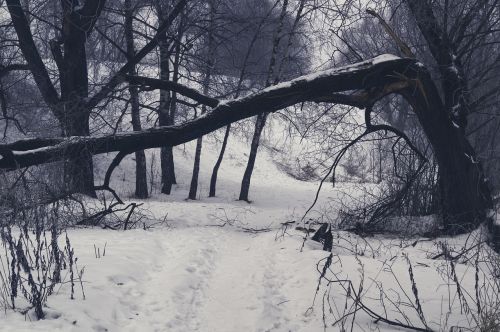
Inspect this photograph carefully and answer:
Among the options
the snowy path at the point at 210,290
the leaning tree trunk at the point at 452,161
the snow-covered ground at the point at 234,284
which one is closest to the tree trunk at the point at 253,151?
the snow-covered ground at the point at 234,284

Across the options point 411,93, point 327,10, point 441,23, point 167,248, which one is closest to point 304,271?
point 167,248

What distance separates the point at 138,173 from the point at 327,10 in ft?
33.4

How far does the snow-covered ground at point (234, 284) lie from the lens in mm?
4078

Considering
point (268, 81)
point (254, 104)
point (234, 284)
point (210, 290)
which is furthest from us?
point (268, 81)

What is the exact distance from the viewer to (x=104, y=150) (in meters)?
8.04

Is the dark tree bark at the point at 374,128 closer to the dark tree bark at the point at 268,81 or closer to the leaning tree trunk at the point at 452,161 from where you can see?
the leaning tree trunk at the point at 452,161

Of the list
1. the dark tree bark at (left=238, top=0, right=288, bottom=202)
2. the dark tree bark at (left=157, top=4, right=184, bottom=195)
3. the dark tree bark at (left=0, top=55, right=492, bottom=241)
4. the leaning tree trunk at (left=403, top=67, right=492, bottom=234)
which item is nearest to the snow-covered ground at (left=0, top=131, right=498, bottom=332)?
the leaning tree trunk at (left=403, top=67, right=492, bottom=234)

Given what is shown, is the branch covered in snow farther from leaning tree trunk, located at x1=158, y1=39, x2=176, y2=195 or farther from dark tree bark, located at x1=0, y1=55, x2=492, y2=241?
leaning tree trunk, located at x1=158, y1=39, x2=176, y2=195

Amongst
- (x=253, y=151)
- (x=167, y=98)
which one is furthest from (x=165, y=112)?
(x=253, y=151)

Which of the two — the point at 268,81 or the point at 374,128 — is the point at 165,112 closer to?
the point at 268,81

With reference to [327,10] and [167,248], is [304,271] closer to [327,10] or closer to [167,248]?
[167,248]

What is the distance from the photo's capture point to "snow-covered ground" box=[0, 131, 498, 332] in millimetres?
4078

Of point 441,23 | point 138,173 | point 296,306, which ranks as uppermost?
point 441,23

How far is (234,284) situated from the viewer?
5531 mm
